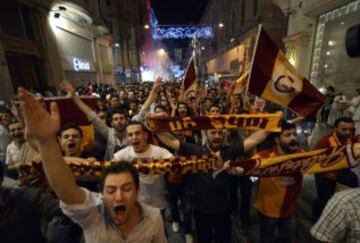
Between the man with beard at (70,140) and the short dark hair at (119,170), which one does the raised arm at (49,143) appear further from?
the man with beard at (70,140)

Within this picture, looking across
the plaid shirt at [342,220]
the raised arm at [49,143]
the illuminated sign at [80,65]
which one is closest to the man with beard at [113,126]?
the raised arm at [49,143]

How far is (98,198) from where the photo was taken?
163 centimetres

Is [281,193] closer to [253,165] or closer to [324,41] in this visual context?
[253,165]

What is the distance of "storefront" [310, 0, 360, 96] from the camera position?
9492 mm

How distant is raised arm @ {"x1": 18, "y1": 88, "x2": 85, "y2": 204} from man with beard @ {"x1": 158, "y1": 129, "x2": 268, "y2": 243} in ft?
5.53

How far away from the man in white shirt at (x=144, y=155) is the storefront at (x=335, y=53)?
9.80 meters

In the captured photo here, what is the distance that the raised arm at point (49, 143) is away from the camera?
48.1 inches

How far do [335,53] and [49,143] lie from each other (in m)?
12.6

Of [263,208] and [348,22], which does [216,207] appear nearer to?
[263,208]

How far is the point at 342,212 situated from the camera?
5.55 feet

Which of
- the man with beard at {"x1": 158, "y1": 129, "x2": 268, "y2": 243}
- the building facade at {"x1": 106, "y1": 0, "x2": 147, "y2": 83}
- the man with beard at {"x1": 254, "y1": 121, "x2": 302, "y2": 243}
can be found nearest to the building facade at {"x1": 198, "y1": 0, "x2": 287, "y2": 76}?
the man with beard at {"x1": 254, "y1": 121, "x2": 302, "y2": 243}

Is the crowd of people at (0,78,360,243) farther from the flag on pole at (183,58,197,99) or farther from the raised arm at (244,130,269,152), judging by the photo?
the flag on pole at (183,58,197,99)

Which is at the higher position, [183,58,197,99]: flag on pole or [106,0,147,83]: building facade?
[106,0,147,83]: building facade

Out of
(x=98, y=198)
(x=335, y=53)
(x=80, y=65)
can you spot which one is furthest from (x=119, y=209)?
(x=80, y=65)
